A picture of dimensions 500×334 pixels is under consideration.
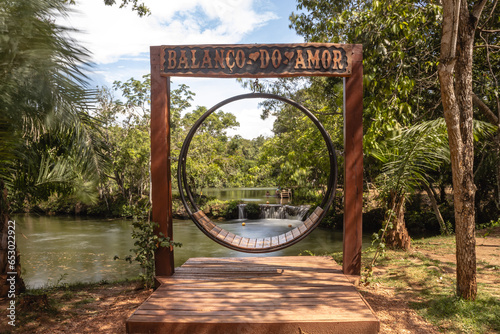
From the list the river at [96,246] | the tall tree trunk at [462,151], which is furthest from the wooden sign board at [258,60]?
the river at [96,246]

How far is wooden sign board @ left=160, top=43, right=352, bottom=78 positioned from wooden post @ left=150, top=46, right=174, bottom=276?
0.23m

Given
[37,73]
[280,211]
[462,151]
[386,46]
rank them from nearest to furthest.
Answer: [37,73], [462,151], [386,46], [280,211]

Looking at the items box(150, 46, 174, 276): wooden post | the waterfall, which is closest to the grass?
box(150, 46, 174, 276): wooden post

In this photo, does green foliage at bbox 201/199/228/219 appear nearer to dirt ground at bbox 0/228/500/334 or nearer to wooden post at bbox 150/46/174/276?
dirt ground at bbox 0/228/500/334

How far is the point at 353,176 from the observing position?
137 inches

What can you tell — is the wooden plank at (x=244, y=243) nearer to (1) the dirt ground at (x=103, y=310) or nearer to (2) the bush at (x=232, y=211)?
(1) the dirt ground at (x=103, y=310)

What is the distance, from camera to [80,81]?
6.84 feet

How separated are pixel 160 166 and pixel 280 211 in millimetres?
10447

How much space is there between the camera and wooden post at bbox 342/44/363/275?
3467mm

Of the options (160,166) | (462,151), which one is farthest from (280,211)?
(462,151)

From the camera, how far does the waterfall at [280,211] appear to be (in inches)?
514

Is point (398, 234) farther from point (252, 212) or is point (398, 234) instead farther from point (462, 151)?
point (252, 212)

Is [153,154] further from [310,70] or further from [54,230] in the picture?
[54,230]

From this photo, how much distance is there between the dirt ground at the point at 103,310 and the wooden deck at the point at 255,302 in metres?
0.35
